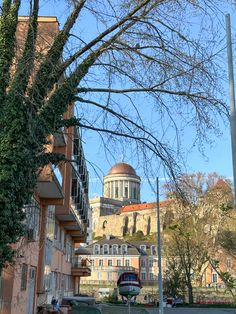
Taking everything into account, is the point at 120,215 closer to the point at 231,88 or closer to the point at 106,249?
the point at 106,249

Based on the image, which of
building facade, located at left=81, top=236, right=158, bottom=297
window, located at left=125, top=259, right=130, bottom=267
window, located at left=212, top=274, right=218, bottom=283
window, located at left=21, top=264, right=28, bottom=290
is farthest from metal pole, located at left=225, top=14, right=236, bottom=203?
window, located at left=125, top=259, right=130, bottom=267

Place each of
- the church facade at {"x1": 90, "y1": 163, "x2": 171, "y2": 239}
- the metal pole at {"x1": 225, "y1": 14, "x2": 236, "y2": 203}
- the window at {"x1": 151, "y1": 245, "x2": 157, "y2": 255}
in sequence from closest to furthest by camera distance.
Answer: the metal pole at {"x1": 225, "y1": 14, "x2": 236, "y2": 203} < the window at {"x1": 151, "y1": 245, "x2": 157, "y2": 255} < the church facade at {"x1": 90, "y1": 163, "x2": 171, "y2": 239}

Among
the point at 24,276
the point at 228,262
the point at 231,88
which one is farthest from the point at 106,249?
the point at 231,88

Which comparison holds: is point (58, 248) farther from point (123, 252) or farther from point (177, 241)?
point (123, 252)

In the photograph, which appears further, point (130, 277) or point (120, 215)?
point (120, 215)

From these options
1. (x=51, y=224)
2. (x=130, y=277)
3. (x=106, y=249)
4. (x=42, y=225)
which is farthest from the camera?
(x=106, y=249)

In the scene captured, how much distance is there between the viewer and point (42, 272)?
2338cm

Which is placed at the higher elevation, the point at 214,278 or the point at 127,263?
the point at 127,263

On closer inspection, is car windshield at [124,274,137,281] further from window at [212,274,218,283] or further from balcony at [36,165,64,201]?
window at [212,274,218,283]

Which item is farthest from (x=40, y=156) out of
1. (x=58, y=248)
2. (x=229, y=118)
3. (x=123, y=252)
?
(x=123, y=252)

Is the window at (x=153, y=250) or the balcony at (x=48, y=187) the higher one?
the window at (x=153, y=250)

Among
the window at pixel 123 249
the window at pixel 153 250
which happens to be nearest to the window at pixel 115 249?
the window at pixel 123 249

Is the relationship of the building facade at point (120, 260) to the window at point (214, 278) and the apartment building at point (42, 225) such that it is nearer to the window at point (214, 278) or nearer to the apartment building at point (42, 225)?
the window at point (214, 278)

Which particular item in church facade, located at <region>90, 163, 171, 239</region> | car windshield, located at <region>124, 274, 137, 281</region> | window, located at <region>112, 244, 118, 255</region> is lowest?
car windshield, located at <region>124, 274, 137, 281</region>
